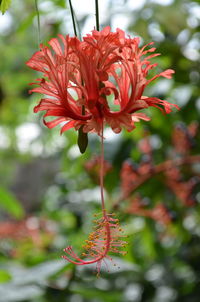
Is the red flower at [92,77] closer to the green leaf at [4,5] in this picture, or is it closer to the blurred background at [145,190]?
the green leaf at [4,5]

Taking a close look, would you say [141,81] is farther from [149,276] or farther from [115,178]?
[149,276]

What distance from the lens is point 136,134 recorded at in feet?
8.42

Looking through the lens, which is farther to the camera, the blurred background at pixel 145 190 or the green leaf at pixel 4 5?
the blurred background at pixel 145 190

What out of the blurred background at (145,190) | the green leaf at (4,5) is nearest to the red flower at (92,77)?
the green leaf at (4,5)

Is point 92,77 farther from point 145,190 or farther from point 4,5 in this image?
point 145,190

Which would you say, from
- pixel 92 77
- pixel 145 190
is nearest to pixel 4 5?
pixel 92 77

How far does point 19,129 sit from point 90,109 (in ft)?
14.5

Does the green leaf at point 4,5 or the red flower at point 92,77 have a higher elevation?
the green leaf at point 4,5

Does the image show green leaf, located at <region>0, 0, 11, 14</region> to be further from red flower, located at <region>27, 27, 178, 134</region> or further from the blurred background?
the blurred background

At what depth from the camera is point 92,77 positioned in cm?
93

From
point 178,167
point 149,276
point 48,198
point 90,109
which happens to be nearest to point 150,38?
point 178,167

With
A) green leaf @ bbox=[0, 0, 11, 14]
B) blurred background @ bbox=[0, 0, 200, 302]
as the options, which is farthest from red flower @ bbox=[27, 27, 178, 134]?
blurred background @ bbox=[0, 0, 200, 302]

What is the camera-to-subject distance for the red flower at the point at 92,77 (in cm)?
90

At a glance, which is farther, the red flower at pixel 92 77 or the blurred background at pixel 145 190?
the blurred background at pixel 145 190
